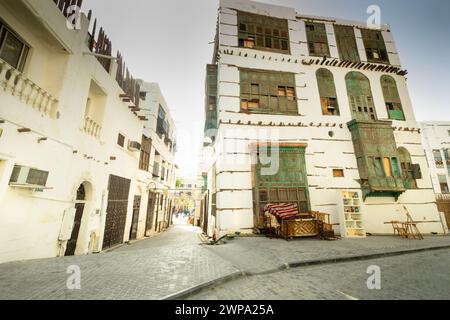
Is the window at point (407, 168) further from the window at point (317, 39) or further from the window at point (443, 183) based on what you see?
the window at point (443, 183)

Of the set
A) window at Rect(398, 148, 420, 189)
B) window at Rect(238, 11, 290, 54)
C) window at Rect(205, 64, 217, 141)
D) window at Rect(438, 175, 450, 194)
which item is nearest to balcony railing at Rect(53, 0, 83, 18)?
window at Rect(205, 64, 217, 141)

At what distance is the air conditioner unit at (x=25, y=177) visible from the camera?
4.55m

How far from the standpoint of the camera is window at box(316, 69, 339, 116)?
11.1m

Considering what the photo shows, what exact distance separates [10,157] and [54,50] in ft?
13.6

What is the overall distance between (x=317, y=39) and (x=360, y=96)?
15.4 ft

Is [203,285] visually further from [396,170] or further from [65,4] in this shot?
[396,170]

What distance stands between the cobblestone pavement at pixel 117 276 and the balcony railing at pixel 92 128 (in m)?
5.03

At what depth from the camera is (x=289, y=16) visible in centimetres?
1220

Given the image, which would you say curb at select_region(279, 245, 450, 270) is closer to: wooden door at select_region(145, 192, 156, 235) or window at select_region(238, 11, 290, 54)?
window at select_region(238, 11, 290, 54)

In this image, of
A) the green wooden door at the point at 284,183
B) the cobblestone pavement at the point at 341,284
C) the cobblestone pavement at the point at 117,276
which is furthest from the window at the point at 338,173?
the cobblestone pavement at the point at 117,276
